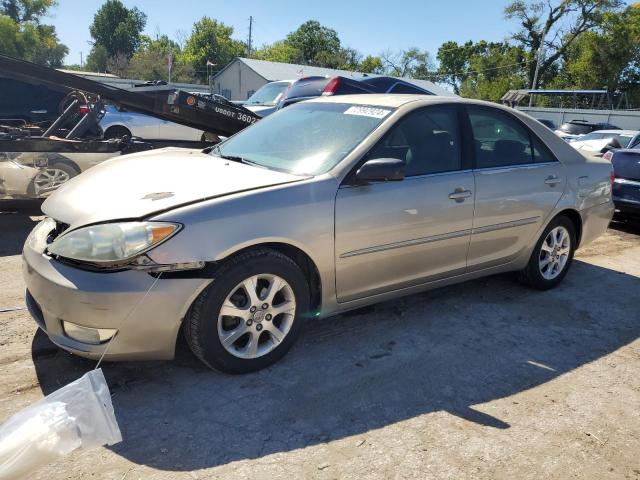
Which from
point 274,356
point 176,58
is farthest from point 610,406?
point 176,58

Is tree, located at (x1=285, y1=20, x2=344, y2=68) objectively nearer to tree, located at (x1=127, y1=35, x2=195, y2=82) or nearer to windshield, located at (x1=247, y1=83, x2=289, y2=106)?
tree, located at (x1=127, y1=35, x2=195, y2=82)

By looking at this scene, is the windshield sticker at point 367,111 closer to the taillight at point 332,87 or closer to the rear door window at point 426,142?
the rear door window at point 426,142

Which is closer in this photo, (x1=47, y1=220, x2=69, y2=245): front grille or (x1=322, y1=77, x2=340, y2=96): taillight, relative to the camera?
(x1=47, y1=220, x2=69, y2=245): front grille

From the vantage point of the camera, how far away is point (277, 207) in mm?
2887

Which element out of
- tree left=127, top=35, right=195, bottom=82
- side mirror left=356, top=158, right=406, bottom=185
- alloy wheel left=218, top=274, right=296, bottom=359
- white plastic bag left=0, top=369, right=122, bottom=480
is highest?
tree left=127, top=35, right=195, bottom=82

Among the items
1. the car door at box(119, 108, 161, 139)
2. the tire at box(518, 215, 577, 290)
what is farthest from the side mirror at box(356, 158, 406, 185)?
the car door at box(119, 108, 161, 139)

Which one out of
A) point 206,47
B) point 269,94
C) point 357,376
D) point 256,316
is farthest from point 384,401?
point 206,47

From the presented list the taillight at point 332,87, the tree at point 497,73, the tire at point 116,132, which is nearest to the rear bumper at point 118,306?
the taillight at point 332,87

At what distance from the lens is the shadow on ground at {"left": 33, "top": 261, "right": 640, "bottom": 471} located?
2484 millimetres

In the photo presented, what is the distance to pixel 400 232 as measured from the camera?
133 inches

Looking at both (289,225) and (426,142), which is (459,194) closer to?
(426,142)

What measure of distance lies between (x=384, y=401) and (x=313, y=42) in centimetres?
7808

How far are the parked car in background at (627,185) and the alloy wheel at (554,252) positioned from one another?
3.02 meters

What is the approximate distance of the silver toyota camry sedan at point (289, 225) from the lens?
2.60m
